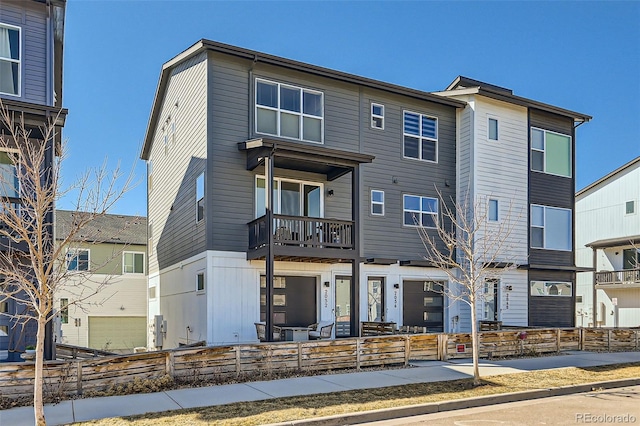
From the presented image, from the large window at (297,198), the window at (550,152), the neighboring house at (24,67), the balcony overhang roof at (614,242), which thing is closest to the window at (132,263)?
the large window at (297,198)

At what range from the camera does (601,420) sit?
319 inches

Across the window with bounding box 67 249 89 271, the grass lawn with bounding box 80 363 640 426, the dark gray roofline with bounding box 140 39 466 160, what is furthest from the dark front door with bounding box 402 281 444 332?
the window with bounding box 67 249 89 271

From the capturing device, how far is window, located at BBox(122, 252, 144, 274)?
26.8 metres

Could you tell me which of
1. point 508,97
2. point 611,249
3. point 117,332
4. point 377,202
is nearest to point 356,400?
point 377,202

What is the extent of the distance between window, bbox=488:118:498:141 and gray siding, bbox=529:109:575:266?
1.69m

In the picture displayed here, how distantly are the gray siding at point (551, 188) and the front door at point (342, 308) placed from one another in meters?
7.28

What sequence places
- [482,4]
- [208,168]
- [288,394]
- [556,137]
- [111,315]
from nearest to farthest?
[288,394]
[208,168]
[482,4]
[556,137]
[111,315]

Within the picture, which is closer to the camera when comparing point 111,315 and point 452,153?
point 452,153

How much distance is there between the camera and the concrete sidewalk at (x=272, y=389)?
8578mm

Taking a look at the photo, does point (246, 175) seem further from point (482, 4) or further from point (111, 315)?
point (111, 315)

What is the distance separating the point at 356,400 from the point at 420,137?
457 inches

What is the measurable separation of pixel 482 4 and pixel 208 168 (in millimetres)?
9977

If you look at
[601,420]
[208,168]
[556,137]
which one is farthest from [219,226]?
[556,137]

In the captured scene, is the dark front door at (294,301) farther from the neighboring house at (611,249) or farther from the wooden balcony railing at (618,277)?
the wooden balcony railing at (618,277)
